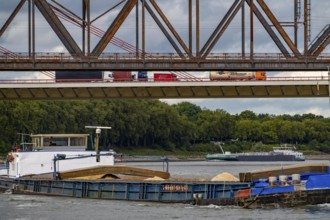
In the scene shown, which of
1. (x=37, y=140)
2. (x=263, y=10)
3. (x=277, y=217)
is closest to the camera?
(x=277, y=217)

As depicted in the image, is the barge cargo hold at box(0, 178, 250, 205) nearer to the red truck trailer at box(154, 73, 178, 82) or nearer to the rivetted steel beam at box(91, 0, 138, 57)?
the rivetted steel beam at box(91, 0, 138, 57)

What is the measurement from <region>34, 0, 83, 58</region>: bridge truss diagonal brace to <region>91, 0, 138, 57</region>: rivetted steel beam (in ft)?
5.51

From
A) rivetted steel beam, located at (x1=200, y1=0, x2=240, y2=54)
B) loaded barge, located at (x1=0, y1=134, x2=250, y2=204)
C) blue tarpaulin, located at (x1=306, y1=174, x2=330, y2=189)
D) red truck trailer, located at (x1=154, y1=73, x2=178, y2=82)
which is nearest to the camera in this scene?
blue tarpaulin, located at (x1=306, y1=174, x2=330, y2=189)

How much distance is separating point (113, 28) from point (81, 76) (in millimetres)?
14364

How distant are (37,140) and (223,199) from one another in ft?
70.2

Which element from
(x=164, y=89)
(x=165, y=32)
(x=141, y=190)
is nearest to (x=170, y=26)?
(x=165, y=32)

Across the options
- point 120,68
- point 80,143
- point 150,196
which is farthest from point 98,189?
point 120,68

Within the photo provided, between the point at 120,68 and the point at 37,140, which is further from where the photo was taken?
the point at 120,68

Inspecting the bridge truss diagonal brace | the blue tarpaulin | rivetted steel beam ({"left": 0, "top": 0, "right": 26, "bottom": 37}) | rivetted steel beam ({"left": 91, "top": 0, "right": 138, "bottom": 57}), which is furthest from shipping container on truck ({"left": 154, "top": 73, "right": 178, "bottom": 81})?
the blue tarpaulin

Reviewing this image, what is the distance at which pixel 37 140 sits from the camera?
8244 cm

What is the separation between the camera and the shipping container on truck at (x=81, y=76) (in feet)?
346

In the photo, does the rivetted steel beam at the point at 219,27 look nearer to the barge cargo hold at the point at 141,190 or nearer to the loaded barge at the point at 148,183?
the loaded barge at the point at 148,183

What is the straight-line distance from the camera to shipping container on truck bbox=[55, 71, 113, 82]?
105562mm

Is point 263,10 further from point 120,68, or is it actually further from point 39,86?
point 39,86
